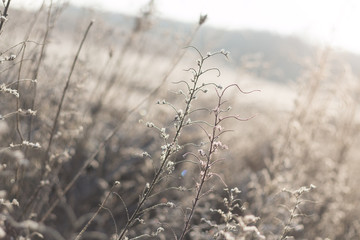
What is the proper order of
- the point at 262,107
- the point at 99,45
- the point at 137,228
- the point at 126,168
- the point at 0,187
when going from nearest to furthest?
the point at 0,187 → the point at 137,228 → the point at 126,168 → the point at 99,45 → the point at 262,107

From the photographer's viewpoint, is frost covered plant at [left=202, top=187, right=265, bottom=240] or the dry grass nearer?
frost covered plant at [left=202, top=187, right=265, bottom=240]

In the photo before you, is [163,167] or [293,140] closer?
[163,167]

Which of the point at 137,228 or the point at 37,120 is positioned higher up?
the point at 37,120

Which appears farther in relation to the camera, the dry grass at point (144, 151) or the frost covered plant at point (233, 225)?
the dry grass at point (144, 151)

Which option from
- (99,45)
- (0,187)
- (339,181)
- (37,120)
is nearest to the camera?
(0,187)

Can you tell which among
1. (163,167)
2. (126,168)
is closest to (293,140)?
(126,168)

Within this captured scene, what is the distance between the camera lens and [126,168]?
345 centimetres

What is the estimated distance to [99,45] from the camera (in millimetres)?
3896

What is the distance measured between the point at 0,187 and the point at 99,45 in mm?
1984

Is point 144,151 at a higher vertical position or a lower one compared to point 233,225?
lower

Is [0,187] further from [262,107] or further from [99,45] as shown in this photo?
[262,107]

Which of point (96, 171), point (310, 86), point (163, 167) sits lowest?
point (96, 171)

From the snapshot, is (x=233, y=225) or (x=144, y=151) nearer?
(x=233, y=225)

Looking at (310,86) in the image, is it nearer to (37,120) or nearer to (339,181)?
(339,181)
